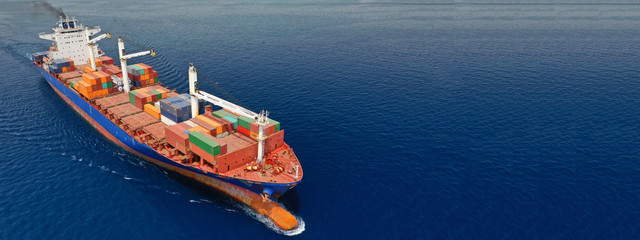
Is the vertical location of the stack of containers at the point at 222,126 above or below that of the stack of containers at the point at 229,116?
below

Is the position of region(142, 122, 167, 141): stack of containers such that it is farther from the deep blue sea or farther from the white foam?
the white foam

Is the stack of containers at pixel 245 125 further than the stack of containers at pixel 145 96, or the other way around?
the stack of containers at pixel 145 96

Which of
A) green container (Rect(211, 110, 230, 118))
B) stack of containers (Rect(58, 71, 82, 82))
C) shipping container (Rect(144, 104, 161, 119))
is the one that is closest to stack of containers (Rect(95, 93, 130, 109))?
shipping container (Rect(144, 104, 161, 119))

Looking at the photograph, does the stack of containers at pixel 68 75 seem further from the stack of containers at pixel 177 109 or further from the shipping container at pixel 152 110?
the stack of containers at pixel 177 109

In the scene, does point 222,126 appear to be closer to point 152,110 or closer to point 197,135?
point 197,135

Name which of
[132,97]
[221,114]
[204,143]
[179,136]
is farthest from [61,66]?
[204,143]

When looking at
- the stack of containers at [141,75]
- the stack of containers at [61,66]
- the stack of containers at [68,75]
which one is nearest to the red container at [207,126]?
the stack of containers at [141,75]

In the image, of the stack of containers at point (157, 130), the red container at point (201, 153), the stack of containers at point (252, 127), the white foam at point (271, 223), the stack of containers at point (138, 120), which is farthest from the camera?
the stack of containers at point (138, 120)
